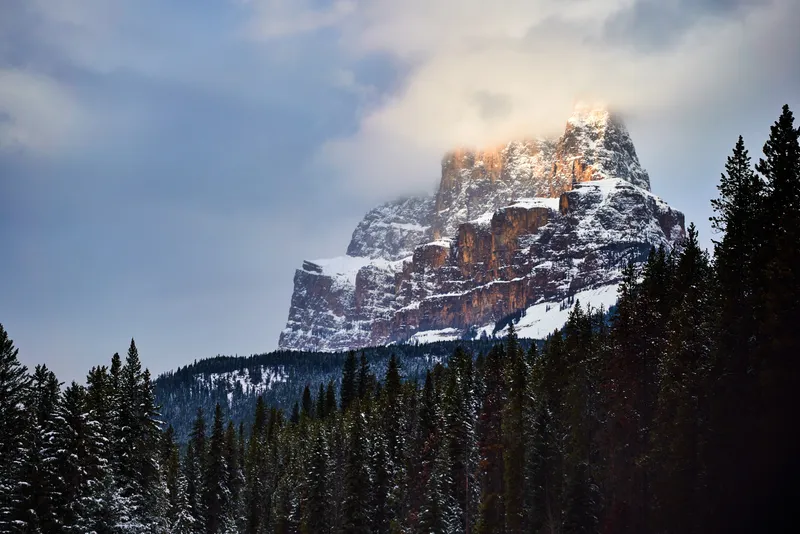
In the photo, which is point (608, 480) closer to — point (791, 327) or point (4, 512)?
point (791, 327)

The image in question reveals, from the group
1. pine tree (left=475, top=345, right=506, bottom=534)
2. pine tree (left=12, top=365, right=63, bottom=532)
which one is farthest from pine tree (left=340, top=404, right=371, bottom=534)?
pine tree (left=12, top=365, right=63, bottom=532)

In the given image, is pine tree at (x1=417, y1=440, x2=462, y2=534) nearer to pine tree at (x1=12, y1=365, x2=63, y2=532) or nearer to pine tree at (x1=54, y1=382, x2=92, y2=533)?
pine tree at (x1=54, y1=382, x2=92, y2=533)

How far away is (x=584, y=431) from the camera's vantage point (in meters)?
55.6

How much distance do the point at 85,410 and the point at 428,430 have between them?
3784 centimetres

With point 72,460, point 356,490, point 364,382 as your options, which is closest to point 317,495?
point 356,490

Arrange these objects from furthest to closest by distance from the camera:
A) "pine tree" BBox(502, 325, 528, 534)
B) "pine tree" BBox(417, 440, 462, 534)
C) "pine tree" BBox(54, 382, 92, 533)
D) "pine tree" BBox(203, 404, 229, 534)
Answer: "pine tree" BBox(203, 404, 229, 534), "pine tree" BBox(417, 440, 462, 534), "pine tree" BBox(502, 325, 528, 534), "pine tree" BBox(54, 382, 92, 533)

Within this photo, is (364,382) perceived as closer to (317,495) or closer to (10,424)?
(317,495)

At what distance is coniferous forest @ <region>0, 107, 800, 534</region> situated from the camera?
126 feet

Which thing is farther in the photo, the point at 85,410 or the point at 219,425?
the point at 219,425

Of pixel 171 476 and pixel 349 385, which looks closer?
pixel 171 476

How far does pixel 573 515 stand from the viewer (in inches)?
2103

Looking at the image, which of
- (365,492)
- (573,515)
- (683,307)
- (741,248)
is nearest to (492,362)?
(365,492)

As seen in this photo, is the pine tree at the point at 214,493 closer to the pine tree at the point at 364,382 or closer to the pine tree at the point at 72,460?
the pine tree at the point at 72,460

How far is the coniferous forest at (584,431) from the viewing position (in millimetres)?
38281
